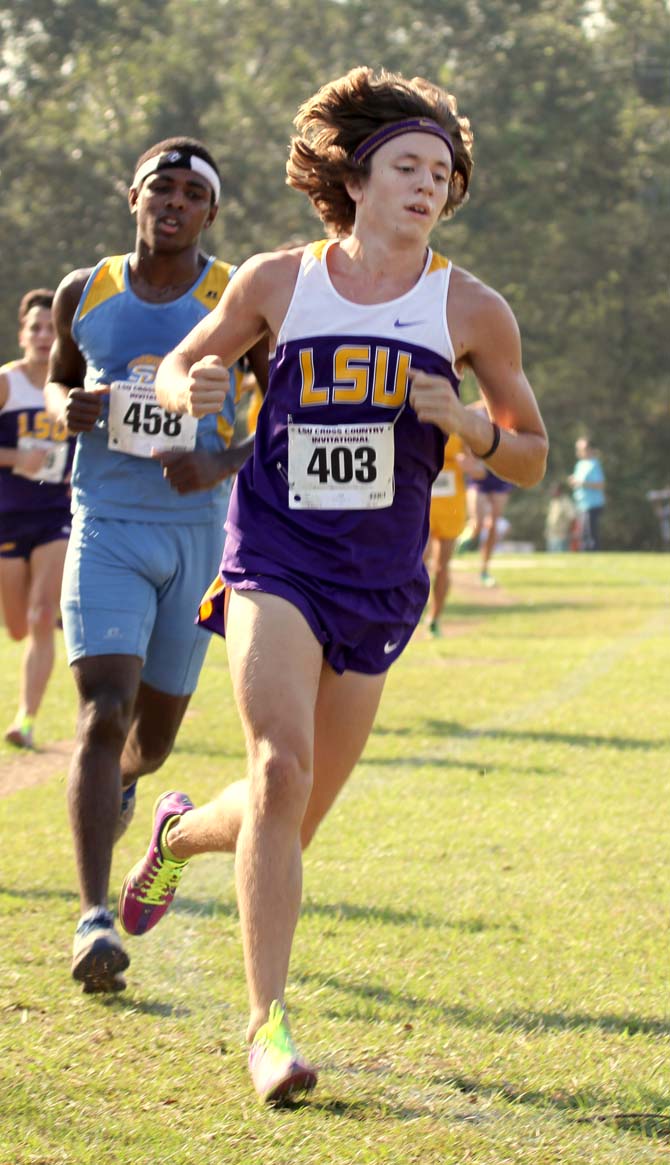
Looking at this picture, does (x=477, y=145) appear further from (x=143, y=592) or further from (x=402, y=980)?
(x=402, y=980)

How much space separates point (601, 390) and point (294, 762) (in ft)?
168

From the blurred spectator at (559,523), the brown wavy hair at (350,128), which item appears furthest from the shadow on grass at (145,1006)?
the blurred spectator at (559,523)

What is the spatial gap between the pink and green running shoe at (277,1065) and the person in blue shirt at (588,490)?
29597 mm

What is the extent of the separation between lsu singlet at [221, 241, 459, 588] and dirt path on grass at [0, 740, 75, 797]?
13.9 ft

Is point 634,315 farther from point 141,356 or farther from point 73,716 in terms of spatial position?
point 141,356

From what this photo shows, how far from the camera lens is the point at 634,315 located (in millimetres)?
54406

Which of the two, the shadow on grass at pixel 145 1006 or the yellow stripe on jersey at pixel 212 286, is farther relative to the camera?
the yellow stripe on jersey at pixel 212 286

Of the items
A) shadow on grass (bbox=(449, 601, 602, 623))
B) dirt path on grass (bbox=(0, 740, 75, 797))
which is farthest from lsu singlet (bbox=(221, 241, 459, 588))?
shadow on grass (bbox=(449, 601, 602, 623))

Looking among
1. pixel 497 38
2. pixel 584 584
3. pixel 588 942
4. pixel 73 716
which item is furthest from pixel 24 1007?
pixel 497 38

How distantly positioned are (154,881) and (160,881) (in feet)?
0.06

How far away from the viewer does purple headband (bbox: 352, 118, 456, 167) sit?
427 centimetres

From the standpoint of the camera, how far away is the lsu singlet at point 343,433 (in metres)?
4.12

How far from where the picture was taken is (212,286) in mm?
5598

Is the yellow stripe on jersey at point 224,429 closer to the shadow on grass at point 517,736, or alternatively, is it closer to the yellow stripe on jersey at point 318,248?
the yellow stripe on jersey at point 318,248
